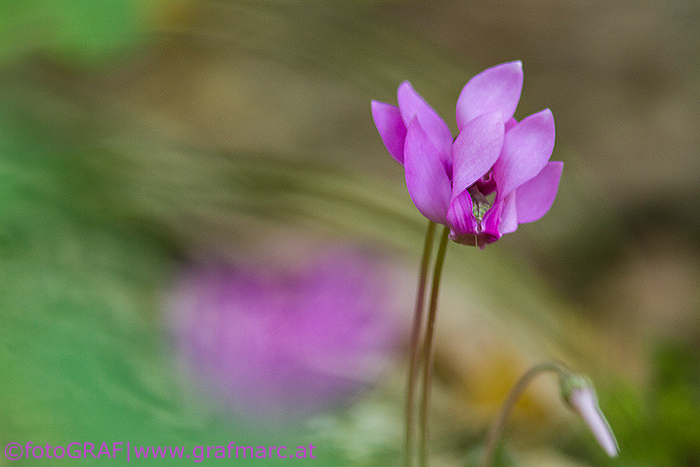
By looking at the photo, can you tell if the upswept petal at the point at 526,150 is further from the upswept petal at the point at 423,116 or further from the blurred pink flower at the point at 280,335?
the blurred pink flower at the point at 280,335

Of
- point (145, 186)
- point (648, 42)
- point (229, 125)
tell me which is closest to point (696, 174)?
point (648, 42)

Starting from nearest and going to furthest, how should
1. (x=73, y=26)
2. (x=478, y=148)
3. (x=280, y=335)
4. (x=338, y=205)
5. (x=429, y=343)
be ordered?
(x=478, y=148) < (x=429, y=343) < (x=280, y=335) < (x=73, y=26) < (x=338, y=205)

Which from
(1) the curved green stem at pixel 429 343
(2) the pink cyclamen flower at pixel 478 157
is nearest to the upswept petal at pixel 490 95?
(2) the pink cyclamen flower at pixel 478 157

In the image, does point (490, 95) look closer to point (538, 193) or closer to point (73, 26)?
→ point (538, 193)

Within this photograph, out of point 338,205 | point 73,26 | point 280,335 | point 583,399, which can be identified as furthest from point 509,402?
point 73,26

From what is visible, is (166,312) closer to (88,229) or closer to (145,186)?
(88,229)

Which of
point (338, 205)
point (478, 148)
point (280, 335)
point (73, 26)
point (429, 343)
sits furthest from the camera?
point (338, 205)
